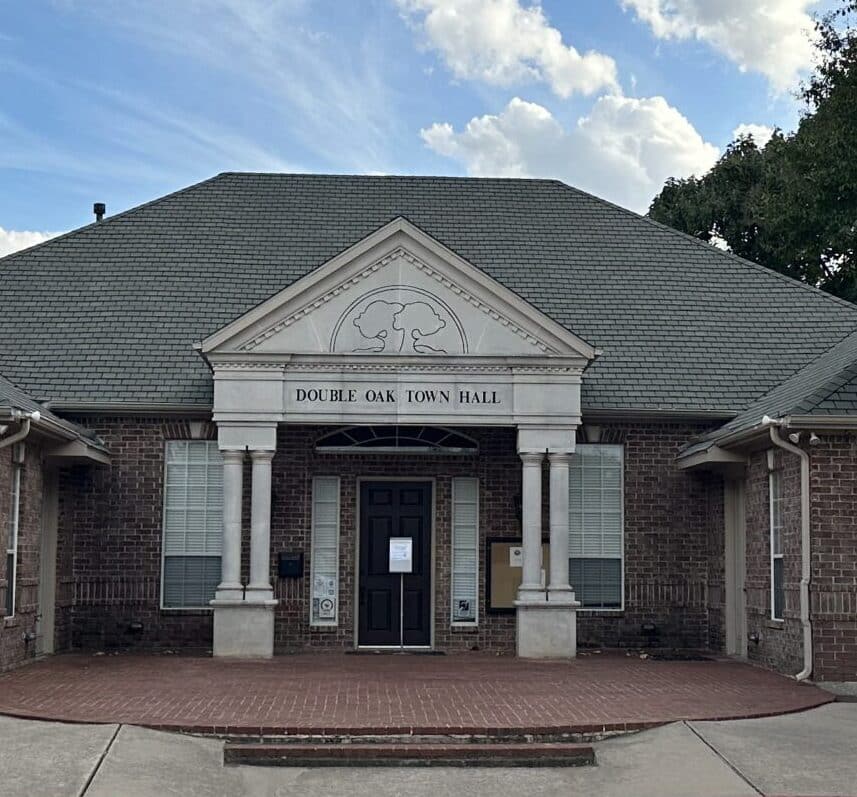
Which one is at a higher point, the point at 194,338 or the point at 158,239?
the point at 158,239

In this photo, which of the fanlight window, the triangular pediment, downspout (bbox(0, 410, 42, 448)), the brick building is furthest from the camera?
the fanlight window

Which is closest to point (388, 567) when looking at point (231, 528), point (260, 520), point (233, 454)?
point (260, 520)

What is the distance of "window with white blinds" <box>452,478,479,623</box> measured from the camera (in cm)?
1850

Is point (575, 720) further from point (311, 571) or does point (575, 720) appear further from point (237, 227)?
point (237, 227)

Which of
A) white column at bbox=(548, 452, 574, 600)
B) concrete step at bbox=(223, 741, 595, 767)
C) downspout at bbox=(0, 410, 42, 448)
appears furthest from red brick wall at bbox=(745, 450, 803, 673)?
downspout at bbox=(0, 410, 42, 448)

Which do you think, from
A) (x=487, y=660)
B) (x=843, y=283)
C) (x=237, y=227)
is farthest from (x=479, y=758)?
(x=843, y=283)

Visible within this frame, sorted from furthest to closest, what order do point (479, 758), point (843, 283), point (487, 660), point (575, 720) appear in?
1. point (843, 283)
2. point (487, 660)
3. point (575, 720)
4. point (479, 758)

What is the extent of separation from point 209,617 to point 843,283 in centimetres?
1668

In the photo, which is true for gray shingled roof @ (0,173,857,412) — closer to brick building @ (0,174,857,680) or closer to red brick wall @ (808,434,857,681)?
brick building @ (0,174,857,680)

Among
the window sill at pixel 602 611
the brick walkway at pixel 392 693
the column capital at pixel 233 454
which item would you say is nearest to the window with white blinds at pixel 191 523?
the column capital at pixel 233 454

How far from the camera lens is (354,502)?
18531 mm

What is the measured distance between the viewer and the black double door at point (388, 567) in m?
18.5

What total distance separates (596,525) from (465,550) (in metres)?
1.87

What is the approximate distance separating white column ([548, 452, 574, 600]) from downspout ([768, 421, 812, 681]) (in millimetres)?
3301
